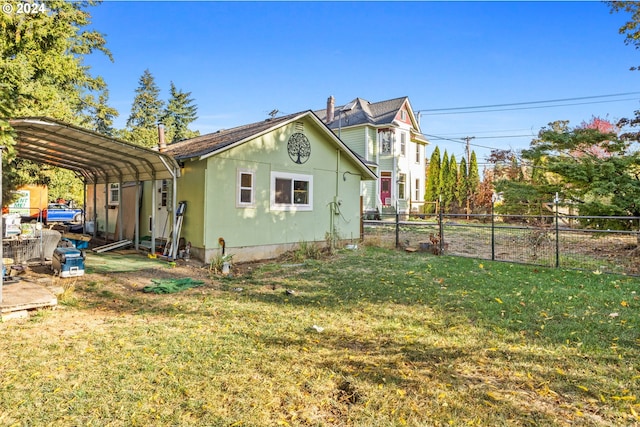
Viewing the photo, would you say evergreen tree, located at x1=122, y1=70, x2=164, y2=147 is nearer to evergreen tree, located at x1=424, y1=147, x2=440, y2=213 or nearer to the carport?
evergreen tree, located at x1=424, y1=147, x2=440, y2=213

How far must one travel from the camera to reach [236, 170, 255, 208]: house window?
9.72 m

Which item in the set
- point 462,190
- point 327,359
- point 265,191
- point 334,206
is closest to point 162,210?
point 265,191

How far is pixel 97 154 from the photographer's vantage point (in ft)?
32.1

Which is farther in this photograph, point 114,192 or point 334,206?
point 114,192

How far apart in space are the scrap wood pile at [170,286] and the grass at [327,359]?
25 centimetres

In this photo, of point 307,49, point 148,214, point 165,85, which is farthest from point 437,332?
point 165,85

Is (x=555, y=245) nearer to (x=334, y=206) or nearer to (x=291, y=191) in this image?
(x=334, y=206)

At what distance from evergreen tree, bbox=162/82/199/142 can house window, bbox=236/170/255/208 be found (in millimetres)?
34531

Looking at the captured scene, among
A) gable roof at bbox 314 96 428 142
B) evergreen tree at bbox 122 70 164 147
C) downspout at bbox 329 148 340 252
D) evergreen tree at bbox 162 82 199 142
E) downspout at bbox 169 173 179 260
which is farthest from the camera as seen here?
evergreen tree at bbox 122 70 164 147

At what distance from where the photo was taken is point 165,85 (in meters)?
42.8

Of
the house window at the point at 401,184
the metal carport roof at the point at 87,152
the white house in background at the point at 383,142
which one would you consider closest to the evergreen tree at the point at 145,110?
the white house in background at the point at 383,142

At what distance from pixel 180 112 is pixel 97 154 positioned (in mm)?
35203

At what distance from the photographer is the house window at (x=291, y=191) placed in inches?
413

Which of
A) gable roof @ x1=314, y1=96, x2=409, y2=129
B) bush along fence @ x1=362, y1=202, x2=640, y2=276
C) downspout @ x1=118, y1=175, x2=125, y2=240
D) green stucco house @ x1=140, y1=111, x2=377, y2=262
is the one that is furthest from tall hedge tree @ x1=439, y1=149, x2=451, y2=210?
downspout @ x1=118, y1=175, x2=125, y2=240
